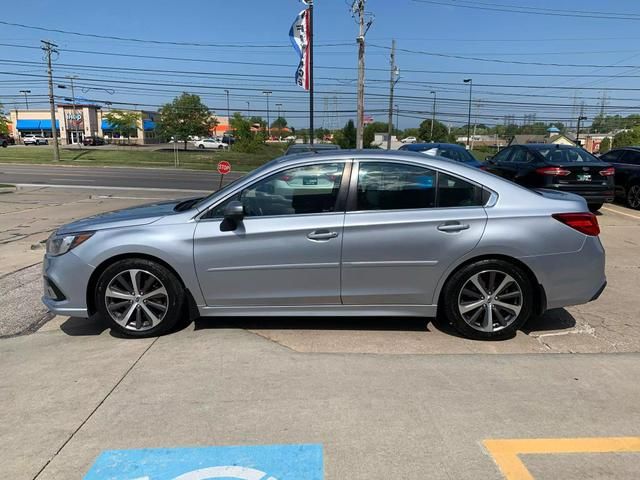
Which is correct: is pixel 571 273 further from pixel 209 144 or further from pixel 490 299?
pixel 209 144

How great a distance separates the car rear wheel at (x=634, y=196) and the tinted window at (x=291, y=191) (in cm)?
1200

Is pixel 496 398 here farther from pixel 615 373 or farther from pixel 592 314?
pixel 592 314

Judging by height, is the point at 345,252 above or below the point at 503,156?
below

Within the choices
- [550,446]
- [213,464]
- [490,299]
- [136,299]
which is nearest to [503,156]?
[490,299]

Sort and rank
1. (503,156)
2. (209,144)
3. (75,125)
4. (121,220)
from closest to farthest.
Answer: (121,220), (503,156), (209,144), (75,125)

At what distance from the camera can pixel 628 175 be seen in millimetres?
13656

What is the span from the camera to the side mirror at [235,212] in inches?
163

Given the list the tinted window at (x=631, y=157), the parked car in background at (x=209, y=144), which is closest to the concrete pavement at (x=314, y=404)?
the tinted window at (x=631, y=157)

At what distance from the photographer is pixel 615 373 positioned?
3.79m

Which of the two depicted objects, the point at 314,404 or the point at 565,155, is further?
the point at 565,155

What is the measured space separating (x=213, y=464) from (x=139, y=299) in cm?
206

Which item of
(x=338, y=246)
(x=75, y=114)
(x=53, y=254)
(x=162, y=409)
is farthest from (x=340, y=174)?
(x=75, y=114)

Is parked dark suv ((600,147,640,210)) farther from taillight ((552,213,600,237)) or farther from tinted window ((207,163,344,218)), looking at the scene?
tinted window ((207,163,344,218))

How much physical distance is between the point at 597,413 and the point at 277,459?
80.7 inches
